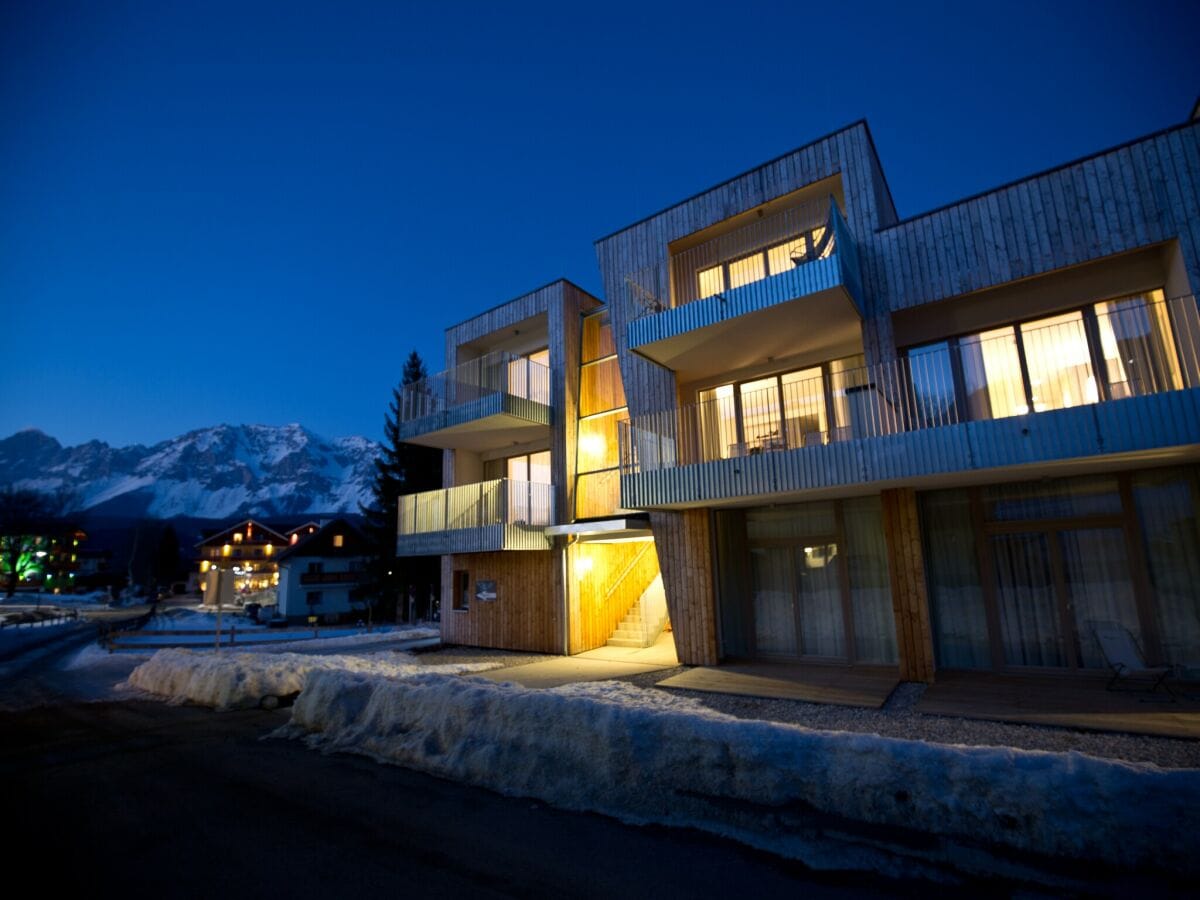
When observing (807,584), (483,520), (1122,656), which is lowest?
(1122,656)

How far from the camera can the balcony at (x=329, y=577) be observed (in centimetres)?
4238

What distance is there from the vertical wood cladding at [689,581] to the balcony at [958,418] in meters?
0.85

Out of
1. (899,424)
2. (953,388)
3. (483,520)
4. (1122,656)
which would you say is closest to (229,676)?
(483,520)

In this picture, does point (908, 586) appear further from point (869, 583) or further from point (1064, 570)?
point (1064, 570)

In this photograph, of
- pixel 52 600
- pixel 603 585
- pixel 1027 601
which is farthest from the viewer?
pixel 52 600

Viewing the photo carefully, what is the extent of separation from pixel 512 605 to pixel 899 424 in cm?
1100

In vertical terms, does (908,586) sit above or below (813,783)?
above

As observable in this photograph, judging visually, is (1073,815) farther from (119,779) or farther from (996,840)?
(119,779)

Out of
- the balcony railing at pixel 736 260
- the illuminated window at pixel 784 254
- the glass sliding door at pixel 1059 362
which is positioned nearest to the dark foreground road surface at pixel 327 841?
the glass sliding door at pixel 1059 362

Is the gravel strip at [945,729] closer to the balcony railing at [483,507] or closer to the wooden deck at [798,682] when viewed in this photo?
the wooden deck at [798,682]

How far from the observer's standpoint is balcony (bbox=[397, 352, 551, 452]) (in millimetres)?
15172

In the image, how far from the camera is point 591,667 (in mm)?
12352

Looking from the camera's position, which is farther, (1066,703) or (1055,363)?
(1055,363)

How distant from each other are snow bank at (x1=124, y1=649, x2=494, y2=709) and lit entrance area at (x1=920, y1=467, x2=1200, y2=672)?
986 cm
